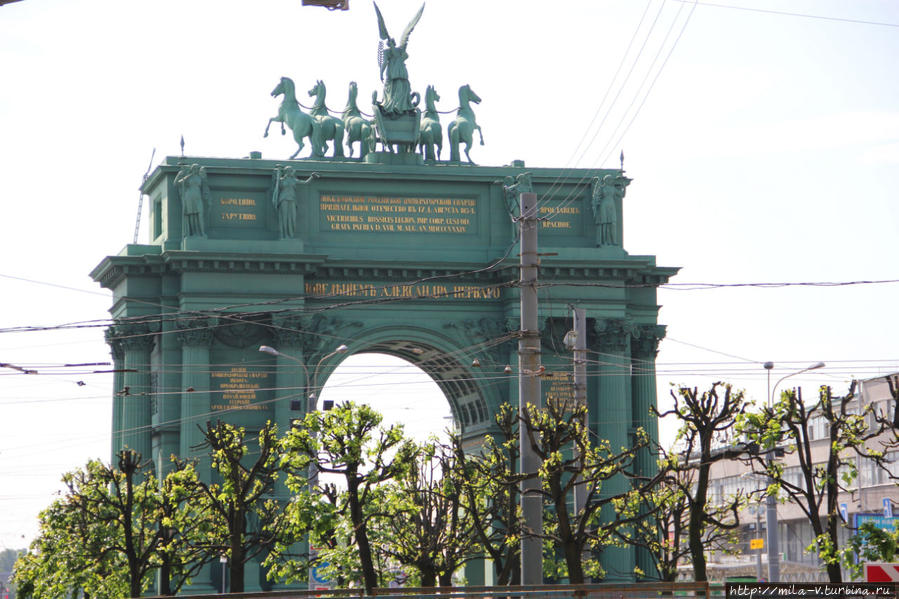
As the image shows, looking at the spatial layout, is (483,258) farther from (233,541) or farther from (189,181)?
(233,541)

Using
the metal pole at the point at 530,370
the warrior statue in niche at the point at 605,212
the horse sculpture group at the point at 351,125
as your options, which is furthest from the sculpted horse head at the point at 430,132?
the metal pole at the point at 530,370

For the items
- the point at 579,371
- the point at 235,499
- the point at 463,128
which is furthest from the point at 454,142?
the point at 579,371

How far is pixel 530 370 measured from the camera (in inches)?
1261

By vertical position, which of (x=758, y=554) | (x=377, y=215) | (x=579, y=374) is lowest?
(x=758, y=554)

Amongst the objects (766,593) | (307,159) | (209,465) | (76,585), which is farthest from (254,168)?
(766,593)

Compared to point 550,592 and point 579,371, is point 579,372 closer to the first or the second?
point 579,371

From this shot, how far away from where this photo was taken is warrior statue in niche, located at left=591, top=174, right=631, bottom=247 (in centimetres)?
6906

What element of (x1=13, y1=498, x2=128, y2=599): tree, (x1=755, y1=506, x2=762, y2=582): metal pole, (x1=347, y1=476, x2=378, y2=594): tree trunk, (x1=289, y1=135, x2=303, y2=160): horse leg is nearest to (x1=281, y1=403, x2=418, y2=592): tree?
(x1=347, y1=476, x2=378, y2=594): tree trunk

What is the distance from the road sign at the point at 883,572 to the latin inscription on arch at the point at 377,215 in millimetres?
38272

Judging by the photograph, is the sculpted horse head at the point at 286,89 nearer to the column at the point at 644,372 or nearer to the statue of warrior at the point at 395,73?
the statue of warrior at the point at 395,73

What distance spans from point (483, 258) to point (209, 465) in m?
Result: 14.2

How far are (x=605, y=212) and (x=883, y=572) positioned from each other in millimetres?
38148

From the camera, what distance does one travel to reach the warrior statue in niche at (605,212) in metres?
69.1

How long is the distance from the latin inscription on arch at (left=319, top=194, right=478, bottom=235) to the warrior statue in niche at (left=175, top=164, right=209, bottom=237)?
5.12 m
